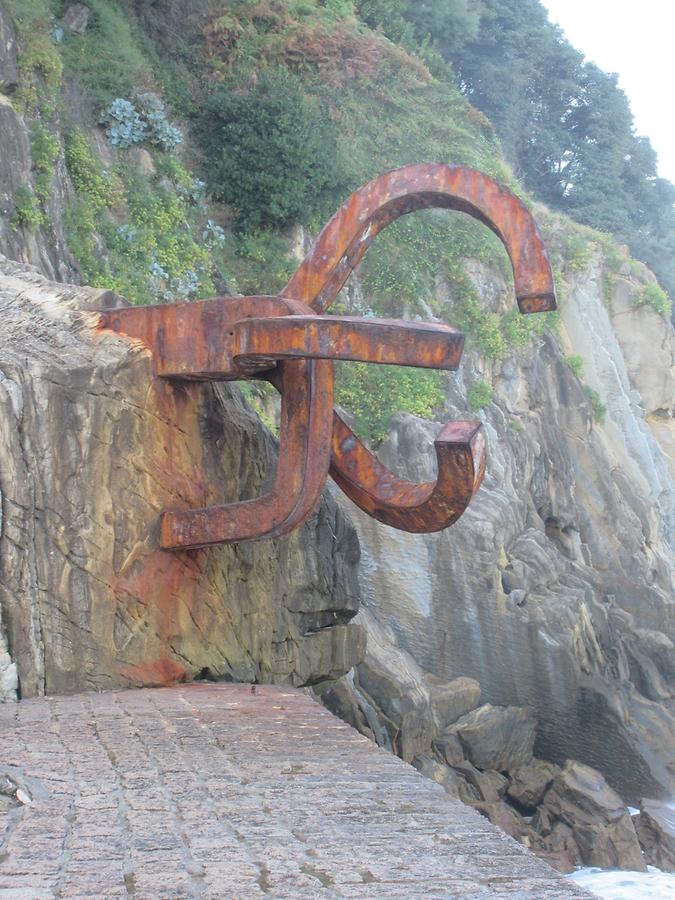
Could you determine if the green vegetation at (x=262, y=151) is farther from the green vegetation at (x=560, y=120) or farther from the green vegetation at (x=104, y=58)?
the green vegetation at (x=560, y=120)

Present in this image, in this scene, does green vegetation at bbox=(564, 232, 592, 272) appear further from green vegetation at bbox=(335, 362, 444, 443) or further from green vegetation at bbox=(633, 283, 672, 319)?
green vegetation at bbox=(335, 362, 444, 443)

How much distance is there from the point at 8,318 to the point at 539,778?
723 centimetres

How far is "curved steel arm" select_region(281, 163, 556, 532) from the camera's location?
18.5 feet

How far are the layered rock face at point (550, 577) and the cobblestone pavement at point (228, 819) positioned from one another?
6.38 m

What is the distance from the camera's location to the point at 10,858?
252 cm

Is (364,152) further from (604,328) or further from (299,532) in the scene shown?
(299,532)

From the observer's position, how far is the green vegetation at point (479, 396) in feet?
50.7

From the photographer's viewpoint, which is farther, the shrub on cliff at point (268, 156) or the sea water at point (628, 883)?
the shrub on cliff at point (268, 156)

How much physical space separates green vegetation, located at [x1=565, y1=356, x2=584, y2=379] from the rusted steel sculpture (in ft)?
40.8

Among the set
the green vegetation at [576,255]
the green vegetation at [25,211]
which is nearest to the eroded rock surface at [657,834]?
the green vegetation at [25,211]

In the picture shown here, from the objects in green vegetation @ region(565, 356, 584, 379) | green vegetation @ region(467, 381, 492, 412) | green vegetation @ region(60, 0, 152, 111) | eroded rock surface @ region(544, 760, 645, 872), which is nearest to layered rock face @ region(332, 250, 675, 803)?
green vegetation @ region(467, 381, 492, 412)

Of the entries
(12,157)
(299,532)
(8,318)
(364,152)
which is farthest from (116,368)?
(364,152)

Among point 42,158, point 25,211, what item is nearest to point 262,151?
point 42,158

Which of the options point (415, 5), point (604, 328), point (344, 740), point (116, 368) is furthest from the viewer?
point (415, 5)
